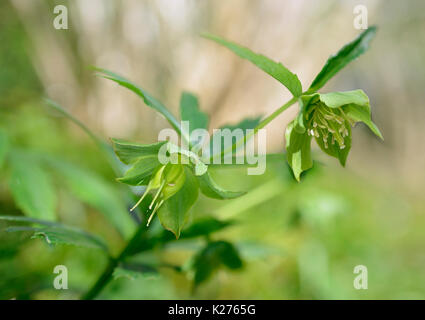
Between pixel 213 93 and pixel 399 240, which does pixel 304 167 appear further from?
pixel 213 93

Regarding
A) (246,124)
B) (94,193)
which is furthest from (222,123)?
(246,124)

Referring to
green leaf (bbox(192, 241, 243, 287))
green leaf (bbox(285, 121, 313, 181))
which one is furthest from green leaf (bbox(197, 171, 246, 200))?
green leaf (bbox(192, 241, 243, 287))

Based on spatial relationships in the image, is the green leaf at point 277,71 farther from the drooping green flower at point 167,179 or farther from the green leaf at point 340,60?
the drooping green flower at point 167,179

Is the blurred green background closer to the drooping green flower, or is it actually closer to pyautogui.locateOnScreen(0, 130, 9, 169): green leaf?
pyautogui.locateOnScreen(0, 130, 9, 169): green leaf


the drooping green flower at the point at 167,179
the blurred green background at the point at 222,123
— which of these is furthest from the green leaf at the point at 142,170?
the blurred green background at the point at 222,123

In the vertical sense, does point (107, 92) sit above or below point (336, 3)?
below

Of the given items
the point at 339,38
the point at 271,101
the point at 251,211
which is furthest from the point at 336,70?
the point at 339,38

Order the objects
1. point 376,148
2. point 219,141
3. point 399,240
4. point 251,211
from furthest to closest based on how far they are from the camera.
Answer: point 376,148, point 399,240, point 251,211, point 219,141

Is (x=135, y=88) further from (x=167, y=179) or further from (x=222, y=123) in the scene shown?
(x=222, y=123)
